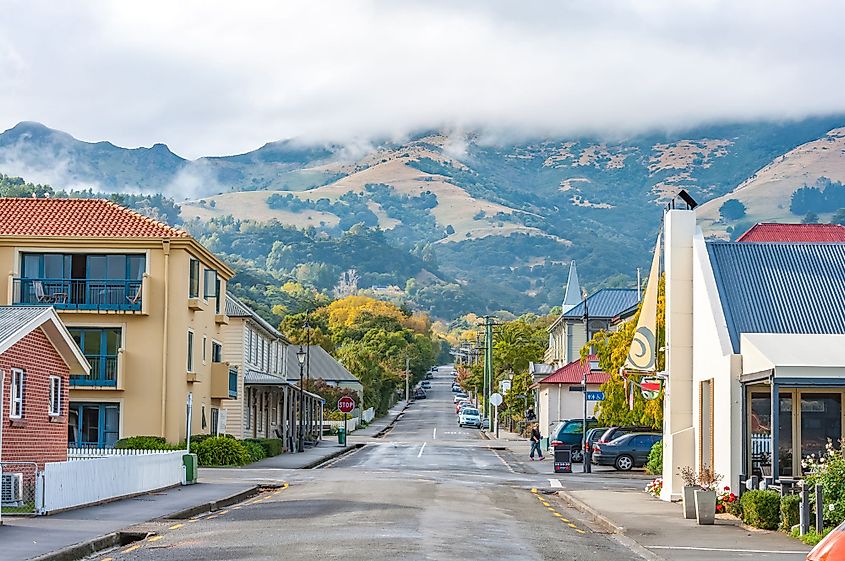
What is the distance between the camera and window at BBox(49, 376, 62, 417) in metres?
28.3

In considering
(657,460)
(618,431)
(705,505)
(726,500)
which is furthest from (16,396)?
(618,431)

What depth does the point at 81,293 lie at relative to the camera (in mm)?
51250

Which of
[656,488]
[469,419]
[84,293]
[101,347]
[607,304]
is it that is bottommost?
[469,419]

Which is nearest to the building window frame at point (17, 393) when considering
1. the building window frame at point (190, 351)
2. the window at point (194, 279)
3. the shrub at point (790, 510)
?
the shrub at point (790, 510)

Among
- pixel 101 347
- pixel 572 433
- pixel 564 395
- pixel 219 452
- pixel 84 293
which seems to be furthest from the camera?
pixel 564 395

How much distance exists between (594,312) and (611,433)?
39514mm

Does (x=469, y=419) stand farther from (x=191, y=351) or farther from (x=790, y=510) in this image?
(x=790, y=510)

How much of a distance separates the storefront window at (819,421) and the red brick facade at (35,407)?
16194 mm

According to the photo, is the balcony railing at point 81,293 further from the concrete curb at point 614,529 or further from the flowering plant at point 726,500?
the flowering plant at point 726,500

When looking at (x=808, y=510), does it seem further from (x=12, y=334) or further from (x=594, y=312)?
(x=594, y=312)

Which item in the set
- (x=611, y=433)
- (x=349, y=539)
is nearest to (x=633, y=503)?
(x=349, y=539)

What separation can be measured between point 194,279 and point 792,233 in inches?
987

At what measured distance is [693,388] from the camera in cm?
3084

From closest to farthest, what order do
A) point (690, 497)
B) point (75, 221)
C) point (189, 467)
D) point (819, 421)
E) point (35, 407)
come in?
point (690, 497)
point (35, 407)
point (819, 421)
point (189, 467)
point (75, 221)
